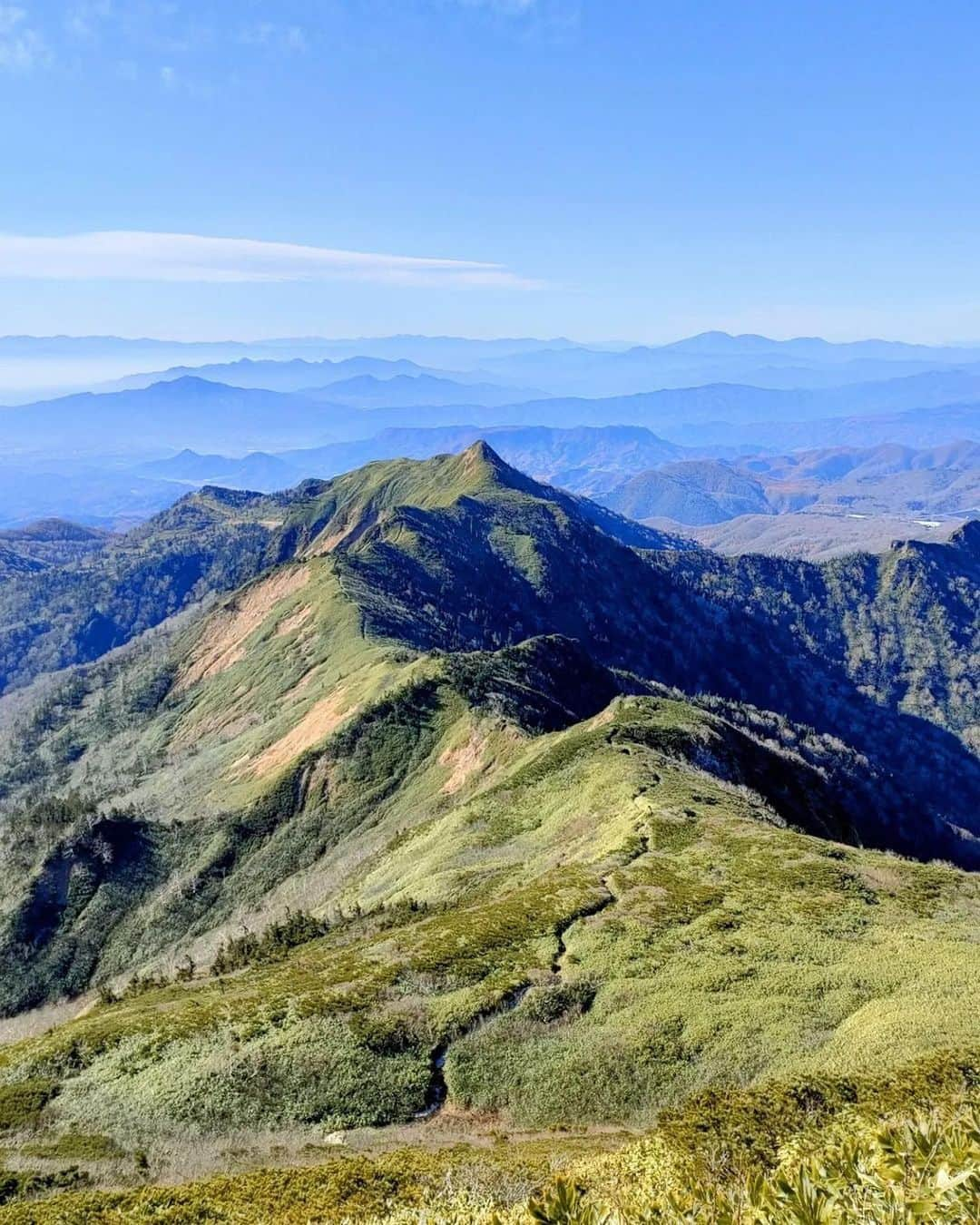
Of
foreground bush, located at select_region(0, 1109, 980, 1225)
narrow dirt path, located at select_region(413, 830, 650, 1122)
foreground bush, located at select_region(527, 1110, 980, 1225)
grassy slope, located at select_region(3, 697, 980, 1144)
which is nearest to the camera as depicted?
foreground bush, located at select_region(527, 1110, 980, 1225)

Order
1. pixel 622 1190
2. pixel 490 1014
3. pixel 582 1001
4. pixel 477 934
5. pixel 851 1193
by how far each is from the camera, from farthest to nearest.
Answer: pixel 477 934
pixel 490 1014
pixel 582 1001
pixel 622 1190
pixel 851 1193

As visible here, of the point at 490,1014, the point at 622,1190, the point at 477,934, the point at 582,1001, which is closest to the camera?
the point at 622,1190

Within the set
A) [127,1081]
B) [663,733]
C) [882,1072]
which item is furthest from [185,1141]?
[663,733]

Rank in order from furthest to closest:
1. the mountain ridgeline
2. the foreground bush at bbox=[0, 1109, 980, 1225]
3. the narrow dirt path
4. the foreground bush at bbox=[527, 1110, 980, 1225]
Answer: the narrow dirt path, the mountain ridgeline, the foreground bush at bbox=[0, 1109, 980, 1225], the foreground bush at bbox=[527, 1110, 980, 1225]

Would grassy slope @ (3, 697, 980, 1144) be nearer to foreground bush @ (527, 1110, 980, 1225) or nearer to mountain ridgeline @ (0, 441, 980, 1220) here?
→ mountain ridgeline @ (0, 441, 980, 1220)

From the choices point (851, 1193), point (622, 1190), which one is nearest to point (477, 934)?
point (622, 1190)

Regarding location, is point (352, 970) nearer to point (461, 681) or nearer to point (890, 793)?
point (461, 681)

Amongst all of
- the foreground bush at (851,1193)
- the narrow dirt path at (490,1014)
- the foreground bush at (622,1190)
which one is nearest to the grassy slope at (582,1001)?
the narrow dirt path at (490,1014)

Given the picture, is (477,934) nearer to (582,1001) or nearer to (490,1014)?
(490,1014)

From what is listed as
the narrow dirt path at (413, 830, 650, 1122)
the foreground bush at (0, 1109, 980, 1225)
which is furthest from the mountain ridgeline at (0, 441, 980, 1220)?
the foreground bush at (0, 1109, 980, 1225)

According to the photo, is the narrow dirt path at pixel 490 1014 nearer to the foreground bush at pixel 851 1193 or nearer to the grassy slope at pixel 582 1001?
the grassy slope at pixel 582 1001

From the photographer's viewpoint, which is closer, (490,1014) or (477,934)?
(490,1014)
